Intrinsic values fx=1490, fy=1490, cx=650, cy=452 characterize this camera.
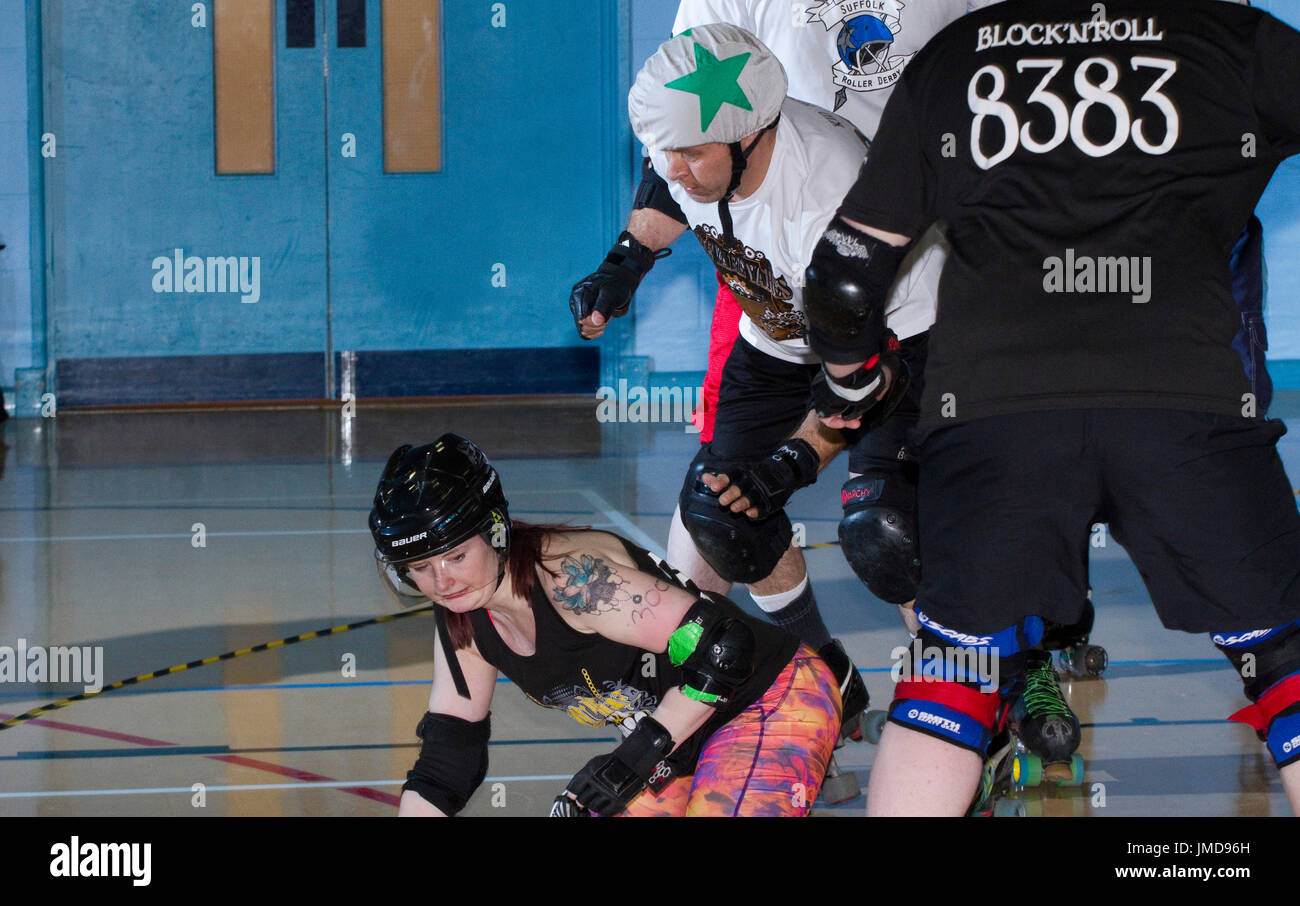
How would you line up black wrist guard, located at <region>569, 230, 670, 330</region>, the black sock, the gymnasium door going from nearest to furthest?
1. black wrist guard, located at <region>569, 230, 670, 330</region>
2. the black sock
3. the gymnasium door

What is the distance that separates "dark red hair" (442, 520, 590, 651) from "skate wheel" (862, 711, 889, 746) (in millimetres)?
1013

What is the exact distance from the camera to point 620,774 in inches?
84.8

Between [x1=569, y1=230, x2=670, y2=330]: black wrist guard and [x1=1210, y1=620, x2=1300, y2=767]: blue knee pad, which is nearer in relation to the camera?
[x1=1210, y1=620, x2=1300, y2=767]: blue knee pad

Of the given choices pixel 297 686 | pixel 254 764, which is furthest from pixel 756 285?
pixel 297 686

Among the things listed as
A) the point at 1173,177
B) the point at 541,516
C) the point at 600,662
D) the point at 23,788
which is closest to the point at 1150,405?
the point at 1173,177

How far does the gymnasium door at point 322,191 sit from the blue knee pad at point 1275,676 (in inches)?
291

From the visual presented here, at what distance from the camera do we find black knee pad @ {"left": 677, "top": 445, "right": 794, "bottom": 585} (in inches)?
116

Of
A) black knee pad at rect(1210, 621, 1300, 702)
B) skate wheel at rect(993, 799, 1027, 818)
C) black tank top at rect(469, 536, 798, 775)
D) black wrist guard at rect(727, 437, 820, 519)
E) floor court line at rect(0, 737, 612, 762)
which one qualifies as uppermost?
black wrist guard at rect(727, 437, 820, 519)

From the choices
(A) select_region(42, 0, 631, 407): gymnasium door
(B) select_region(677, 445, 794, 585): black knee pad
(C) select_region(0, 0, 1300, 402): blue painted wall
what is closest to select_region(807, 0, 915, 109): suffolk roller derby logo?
(B) select_region(677, 445, 794, 585): black knee pad

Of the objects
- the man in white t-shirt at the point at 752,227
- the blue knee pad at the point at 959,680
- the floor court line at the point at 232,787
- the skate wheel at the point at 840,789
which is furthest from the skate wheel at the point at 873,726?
the blue knee pad at the point at 959,680

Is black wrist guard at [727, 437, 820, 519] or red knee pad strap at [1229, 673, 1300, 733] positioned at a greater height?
black wrist guard at [727, 437, 820, 519]

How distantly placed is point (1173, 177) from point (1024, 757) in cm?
136

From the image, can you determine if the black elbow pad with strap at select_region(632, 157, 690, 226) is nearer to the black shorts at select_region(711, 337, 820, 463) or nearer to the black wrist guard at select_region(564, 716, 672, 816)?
the black shorts at select_region(711, 337, 820, 463)

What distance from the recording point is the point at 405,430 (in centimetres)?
792
